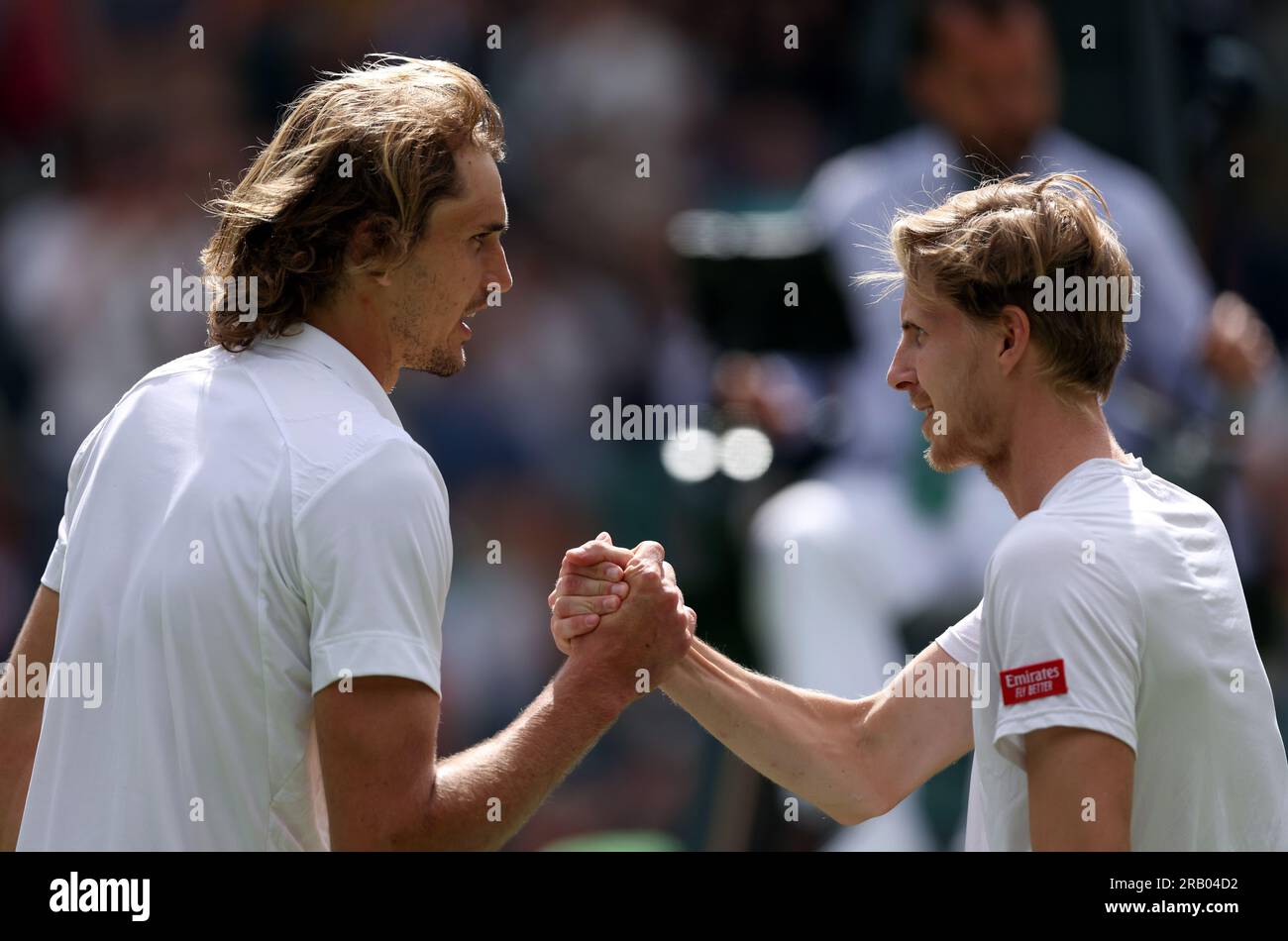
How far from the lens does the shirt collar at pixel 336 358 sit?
2420 millimetres

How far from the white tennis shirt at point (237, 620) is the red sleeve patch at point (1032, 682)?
2.38ft

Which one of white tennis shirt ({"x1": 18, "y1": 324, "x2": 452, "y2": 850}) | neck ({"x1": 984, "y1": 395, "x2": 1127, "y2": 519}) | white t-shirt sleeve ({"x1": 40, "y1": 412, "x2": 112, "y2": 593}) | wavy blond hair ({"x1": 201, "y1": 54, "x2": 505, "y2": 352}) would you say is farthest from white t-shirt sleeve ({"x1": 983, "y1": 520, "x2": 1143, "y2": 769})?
white t-shirt sleeve ({"x1": 40, "y1": 412, "x2": 112, "y2": 593})

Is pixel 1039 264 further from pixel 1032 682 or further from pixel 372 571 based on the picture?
pixel 372 571

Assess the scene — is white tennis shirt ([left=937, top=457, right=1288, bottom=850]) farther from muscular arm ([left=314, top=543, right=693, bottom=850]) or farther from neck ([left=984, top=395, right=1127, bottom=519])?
muscular arm ([left=314, top=543, right=693, bottom=850])

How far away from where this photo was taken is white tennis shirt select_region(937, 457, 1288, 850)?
7.22 ft

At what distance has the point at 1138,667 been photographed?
87.9 inches

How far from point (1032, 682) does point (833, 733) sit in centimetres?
74

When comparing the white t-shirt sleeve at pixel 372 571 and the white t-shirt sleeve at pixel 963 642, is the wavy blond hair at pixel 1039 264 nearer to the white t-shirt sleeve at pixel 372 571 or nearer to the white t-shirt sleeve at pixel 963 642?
the white t-shirt sleeve at pixel 963 642

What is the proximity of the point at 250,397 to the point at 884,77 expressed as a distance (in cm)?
432

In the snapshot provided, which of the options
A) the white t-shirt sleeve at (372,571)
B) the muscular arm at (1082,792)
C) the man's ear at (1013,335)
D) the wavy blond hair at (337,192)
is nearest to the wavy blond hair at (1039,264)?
the man's ear at (1013,335)

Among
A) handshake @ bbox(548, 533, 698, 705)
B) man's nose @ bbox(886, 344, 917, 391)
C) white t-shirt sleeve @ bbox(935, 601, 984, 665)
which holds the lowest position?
white t-shirt sleeve @ bbox(935, 601, 984, 665)

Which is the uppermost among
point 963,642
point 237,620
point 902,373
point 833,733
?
point 902,373

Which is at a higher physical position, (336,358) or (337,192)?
(337,192)

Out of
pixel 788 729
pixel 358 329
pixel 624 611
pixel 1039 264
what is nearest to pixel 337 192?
pixel 358 329
